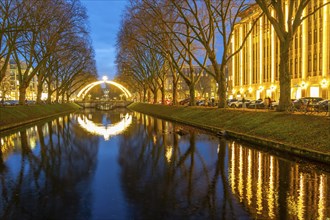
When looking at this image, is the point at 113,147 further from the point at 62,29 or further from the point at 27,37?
the point at 27,37

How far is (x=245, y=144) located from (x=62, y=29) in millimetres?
29116

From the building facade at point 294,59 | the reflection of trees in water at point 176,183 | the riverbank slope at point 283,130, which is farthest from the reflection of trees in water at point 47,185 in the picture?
the building facade at point 294,59

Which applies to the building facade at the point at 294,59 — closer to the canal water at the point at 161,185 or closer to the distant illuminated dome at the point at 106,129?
the distant illuminated dome at the point at 106,129

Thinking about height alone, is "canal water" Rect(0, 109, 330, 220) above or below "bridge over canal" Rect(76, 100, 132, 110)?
below

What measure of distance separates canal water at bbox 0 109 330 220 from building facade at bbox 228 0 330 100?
3363 centimetres

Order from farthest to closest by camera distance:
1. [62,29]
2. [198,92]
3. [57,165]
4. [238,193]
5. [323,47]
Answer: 1. [198,92]
2. [323,47]
3. [62,29]
4. [57,165]
5. [238,193]

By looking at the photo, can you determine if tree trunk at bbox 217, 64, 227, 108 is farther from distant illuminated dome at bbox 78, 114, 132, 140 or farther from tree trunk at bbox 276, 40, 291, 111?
tree trunk at bbox 276, 40, 291, 111

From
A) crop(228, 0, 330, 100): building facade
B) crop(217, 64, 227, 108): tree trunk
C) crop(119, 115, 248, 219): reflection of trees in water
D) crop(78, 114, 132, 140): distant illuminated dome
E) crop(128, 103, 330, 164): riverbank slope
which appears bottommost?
crop(78, 114, 132, 140): distant illuminated dome

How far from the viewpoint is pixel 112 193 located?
8.78 m

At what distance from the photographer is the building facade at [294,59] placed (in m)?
59.9

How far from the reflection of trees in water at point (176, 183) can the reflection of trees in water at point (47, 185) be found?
1142 millimetres

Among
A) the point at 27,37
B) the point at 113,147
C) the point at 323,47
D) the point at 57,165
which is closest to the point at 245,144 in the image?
the point at 113,147

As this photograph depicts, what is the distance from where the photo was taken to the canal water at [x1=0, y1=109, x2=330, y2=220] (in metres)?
7.30

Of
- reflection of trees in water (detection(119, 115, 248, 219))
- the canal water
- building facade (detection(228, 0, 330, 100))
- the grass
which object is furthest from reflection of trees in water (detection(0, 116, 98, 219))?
building facade (detection(228, 0, 330, 100))
